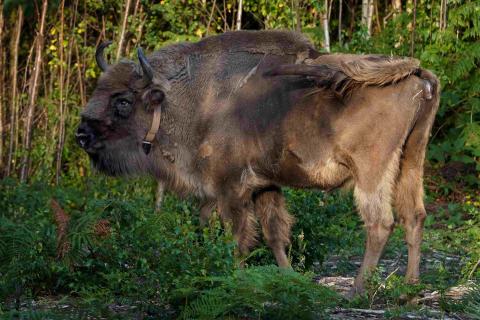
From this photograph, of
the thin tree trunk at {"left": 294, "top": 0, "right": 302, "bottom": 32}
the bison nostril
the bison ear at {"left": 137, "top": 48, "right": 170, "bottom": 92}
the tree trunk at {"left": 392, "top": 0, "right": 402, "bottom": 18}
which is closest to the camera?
the bison ear at {"left": 137, "top": 48, "right": 170, "bottom": 92}

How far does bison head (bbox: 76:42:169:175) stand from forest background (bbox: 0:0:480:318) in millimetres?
519

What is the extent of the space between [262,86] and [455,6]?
5917 millimetres

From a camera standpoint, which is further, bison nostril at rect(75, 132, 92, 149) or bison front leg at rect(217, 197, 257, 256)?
bison nostril at rect(75, 132, 92, 149)

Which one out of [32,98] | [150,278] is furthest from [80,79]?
[150,278]

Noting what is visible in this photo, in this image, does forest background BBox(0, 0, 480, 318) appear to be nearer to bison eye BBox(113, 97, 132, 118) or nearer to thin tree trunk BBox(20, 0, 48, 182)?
thin tree trunk BBox(20, 0, 48, 182)

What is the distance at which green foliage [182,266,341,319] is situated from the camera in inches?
230

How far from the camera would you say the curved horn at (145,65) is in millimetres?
8578

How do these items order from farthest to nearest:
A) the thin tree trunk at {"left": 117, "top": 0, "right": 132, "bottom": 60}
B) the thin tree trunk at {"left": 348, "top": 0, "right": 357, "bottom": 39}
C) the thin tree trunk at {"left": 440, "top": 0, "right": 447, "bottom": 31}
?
the thin tree trunk at {"left": 348, "top": 0, "right": 357, "bottom": 39}
the thin tree trunk at {"left": 117, "top": 0, "right": 132, "bottom": 60}
the thin tree trunk at {"left": 440, "top": 0, "right": 447, "bottom": 31}

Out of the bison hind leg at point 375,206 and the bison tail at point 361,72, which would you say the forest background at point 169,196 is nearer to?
the bison hind leg at point 375,206

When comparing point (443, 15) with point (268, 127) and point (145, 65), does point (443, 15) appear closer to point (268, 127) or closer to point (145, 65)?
point (268, 127)

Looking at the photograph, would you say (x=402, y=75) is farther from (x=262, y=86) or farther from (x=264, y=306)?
(x=264, y=306)

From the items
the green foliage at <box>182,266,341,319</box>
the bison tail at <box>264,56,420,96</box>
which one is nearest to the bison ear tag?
the bison tail at <box>264,56,420,96</box>

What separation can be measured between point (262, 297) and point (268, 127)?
8.83 ft

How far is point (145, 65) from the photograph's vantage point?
28.4 ft
